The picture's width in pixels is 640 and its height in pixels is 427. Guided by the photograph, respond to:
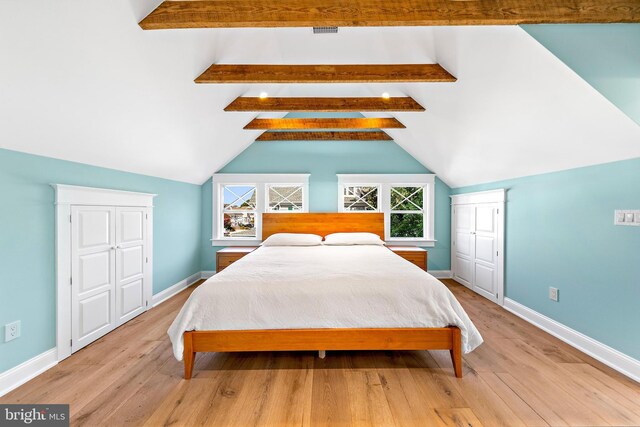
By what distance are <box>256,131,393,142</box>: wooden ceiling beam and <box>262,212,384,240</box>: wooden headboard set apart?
1235 mm

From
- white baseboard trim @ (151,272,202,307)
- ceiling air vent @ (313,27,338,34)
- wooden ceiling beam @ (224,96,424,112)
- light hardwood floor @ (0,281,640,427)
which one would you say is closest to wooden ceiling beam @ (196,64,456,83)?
ceiling air vent @ (313,27,338,34)

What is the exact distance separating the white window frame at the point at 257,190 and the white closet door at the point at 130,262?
1.53 meters

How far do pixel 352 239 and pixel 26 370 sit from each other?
336 cm

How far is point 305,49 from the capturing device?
2.54 m

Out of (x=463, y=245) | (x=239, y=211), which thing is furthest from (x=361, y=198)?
(x=239, y=211)

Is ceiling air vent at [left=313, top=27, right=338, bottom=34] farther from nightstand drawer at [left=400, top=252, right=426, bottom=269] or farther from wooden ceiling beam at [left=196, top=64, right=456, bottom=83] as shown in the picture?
nightstand drawer at [left=400, top=252, right=426, bottom=269]

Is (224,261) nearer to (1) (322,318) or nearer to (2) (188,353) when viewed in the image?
(2) (188,353)

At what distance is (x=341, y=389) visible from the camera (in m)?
1.84

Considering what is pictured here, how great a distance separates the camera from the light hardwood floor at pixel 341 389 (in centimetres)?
160

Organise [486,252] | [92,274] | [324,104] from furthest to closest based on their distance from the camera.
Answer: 1. [486,252]
2. [324,104]
3. [92,274]

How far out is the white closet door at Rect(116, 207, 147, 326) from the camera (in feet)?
9.25

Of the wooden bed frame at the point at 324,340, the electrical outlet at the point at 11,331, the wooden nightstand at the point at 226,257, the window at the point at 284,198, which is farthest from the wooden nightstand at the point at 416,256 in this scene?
the electrical outlet at the point at 11,331

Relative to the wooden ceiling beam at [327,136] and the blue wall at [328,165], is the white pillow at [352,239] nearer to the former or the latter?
the blue wall at [328,165]

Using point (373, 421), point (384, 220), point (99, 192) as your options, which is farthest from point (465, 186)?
point (99, 192)
